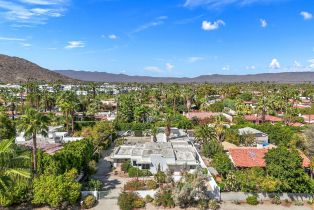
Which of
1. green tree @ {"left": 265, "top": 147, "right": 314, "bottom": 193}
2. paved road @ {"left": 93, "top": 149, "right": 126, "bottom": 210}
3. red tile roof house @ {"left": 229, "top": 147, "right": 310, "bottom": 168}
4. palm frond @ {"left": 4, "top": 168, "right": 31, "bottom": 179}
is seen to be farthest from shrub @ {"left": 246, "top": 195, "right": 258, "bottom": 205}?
palm frond @ {"left": 4, "top": 168, "right": 31, "bottom": 179}

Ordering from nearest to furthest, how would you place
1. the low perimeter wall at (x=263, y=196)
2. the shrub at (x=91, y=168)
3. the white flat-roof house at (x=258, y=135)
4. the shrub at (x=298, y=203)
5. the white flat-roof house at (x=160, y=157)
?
the shrub at (x=298, y=203) < the low perimeter wall at (x=263, y=196) < the shrub at (x=91, y=168) < the white flat-roof house at (x=160, y=157) < the white flat-roof house at (x=258, y=135)

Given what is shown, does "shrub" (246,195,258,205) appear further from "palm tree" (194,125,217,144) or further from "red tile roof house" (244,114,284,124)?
"red tile roof house" (244,114,284,124)

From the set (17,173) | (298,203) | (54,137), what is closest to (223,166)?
(298,203)

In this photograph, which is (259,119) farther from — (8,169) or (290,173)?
(8,169)

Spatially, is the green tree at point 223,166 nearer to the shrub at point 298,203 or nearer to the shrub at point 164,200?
the shrub at point 298,203

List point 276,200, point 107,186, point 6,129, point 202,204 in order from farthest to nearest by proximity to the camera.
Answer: point 6,129 → point 107,186 → point 276,200 → point 202,204

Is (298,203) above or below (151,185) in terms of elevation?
below

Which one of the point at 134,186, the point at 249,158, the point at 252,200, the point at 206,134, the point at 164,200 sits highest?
the point at 206,134

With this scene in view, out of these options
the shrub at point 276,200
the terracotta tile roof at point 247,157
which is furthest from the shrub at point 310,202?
the terracotta tile roof at point 247,157
